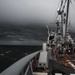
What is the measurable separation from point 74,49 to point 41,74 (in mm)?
12324

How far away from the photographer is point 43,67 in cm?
1058

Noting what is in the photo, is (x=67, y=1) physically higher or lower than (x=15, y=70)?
higher

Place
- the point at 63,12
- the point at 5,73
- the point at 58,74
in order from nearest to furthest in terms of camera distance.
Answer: the point at 5,73
the point at 58,74
the point at 63,12

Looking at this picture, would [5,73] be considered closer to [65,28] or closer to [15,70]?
[15,70]

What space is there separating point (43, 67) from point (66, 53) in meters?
8.38

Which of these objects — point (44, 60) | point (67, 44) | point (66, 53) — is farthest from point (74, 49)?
point (44, 60)

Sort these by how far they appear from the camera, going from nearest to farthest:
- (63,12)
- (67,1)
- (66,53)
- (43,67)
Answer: (43,67) < (66,53) < (67,1) < (63,12)

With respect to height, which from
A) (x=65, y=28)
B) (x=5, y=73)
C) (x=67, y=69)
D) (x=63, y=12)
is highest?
(x=63, y=12)

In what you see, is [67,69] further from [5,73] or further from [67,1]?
[67,1]

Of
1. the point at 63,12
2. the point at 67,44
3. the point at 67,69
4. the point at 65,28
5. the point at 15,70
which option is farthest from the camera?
the point at 63,12

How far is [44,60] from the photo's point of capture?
11.0 meters

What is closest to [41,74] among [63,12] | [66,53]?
[66,53]

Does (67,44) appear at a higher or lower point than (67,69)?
higher

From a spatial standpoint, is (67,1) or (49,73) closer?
(49,73)
